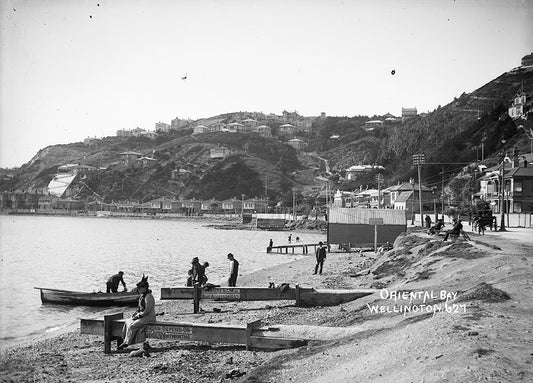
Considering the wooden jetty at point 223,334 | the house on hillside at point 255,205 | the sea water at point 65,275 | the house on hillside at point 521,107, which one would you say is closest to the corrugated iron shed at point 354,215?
the sea water at point 65,275

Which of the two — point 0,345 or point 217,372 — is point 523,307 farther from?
point 0,345

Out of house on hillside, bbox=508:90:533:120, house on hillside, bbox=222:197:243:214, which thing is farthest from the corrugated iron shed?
house on hillside, bbox=222:197:243:214

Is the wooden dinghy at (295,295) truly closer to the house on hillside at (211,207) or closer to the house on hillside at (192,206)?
the house on hillside at (211,207)

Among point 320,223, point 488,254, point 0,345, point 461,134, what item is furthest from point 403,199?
point 0,345

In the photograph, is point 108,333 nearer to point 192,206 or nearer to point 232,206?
point 232,206

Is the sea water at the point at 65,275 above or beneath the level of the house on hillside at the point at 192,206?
beneath

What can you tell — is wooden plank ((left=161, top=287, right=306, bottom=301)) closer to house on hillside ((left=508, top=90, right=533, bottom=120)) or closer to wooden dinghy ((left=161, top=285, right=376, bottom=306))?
wooden dinghy ((left=161, top=285, right=376, bottom=306))
